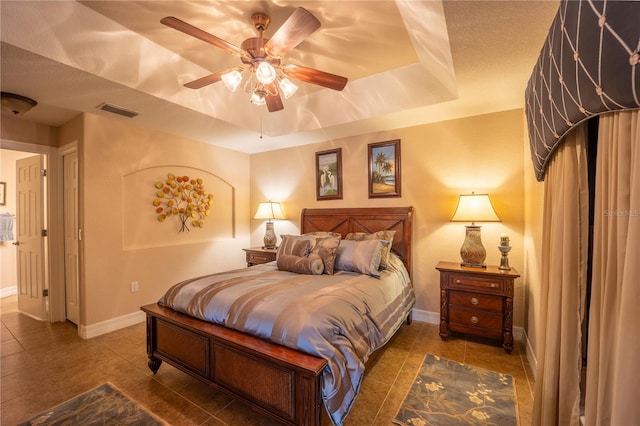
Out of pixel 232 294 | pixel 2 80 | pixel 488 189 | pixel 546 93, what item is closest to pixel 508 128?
pixel 488 189

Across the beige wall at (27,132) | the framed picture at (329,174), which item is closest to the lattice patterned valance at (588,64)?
the framed picture at (329,174)

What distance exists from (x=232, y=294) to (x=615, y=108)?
2231mm

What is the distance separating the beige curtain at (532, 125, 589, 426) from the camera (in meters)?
1.26

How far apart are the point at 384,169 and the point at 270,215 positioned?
1.94m

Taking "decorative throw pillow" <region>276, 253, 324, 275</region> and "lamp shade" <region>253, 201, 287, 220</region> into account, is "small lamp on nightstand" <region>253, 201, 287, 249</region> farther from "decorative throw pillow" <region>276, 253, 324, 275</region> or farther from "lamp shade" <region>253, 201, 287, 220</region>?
"decorative throw pillow" <region>276, 253, 324, 275</region>

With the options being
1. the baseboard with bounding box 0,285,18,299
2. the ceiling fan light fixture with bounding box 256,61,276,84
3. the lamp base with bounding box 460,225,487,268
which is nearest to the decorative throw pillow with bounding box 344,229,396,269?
the lamp base with bounding box 460,225,487,268

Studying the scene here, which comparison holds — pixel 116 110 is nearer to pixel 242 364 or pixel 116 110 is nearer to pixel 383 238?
pixel 242 364

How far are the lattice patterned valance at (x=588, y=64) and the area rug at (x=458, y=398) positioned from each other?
1.76 m

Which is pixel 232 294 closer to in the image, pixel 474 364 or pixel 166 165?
pixel 474 364

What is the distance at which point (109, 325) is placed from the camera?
3.16m

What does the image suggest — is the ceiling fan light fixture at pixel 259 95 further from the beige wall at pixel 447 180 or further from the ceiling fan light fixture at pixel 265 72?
the beige wall at pixel 447 180

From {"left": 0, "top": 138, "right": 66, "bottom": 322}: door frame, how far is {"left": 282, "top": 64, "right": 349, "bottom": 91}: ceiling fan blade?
3.46 m

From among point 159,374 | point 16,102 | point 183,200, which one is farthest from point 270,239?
point 16,102

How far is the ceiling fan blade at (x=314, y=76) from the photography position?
2035 millimetres
